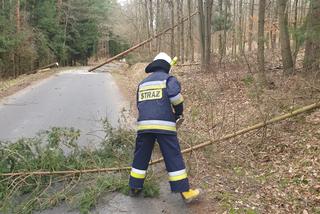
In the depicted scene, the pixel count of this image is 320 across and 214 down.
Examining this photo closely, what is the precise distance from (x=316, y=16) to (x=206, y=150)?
489cm

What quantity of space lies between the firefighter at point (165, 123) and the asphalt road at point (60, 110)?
2256 millimetres

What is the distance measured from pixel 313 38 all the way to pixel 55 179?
6701 mm

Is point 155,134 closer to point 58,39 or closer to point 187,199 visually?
point 187,199

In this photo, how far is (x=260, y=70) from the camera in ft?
38.4

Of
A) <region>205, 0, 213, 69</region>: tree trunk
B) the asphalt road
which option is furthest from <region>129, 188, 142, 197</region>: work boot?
<region>205, 0, 213, 69</region>: tree trunk

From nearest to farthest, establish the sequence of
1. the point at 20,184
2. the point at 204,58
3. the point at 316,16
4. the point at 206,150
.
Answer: the point at 20,184 → the point at 206,150 → the point at 316,16 → the point at 204,58

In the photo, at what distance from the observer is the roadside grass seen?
5.38 metres

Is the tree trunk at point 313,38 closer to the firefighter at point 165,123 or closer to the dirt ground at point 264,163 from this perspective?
the dirt ground at point 264,163

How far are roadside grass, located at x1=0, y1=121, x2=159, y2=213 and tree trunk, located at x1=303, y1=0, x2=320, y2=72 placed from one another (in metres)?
5.35

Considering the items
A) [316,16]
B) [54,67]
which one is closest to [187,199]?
[316,16]

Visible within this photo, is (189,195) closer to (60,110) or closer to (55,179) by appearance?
(55,179)

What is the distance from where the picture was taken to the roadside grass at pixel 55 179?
538cm

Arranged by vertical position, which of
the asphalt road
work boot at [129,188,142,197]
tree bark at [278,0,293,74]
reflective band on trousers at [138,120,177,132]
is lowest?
work boot at [129,188,142,197]

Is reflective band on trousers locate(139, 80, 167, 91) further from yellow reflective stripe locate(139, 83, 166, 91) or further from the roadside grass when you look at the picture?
the roadside grass
